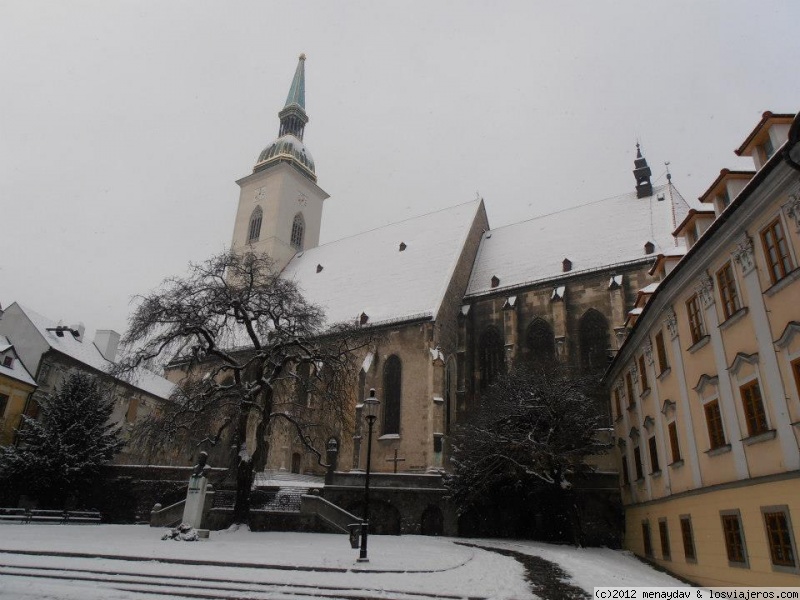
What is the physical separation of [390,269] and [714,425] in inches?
974

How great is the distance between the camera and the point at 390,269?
3478 centimetres

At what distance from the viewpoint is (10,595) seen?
761 cm

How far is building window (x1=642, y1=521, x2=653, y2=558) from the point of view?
1592cm

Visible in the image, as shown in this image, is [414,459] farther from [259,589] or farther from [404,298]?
[259,589]

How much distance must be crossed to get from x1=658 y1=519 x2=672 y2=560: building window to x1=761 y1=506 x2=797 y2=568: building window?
537 centimetres

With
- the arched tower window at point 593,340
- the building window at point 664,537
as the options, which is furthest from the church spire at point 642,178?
the building window at point 664,537

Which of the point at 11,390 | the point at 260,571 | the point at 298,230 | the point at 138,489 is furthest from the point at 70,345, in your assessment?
the point at 260,571

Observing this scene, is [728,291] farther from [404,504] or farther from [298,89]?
[298,89]

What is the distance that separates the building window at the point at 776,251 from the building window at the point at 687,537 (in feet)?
19.9

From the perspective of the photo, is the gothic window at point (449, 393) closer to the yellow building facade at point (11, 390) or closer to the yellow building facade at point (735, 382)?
the yellow building facade at point (735, 382)

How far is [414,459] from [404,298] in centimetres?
914

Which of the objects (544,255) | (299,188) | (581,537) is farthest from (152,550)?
(299,188)

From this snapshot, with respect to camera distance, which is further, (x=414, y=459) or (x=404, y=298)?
(x=404, y=298)

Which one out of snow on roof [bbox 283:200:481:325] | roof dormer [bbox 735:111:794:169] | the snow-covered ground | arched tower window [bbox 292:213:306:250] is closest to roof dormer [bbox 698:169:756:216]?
roof dormer [bbox 735:111:794:169]
